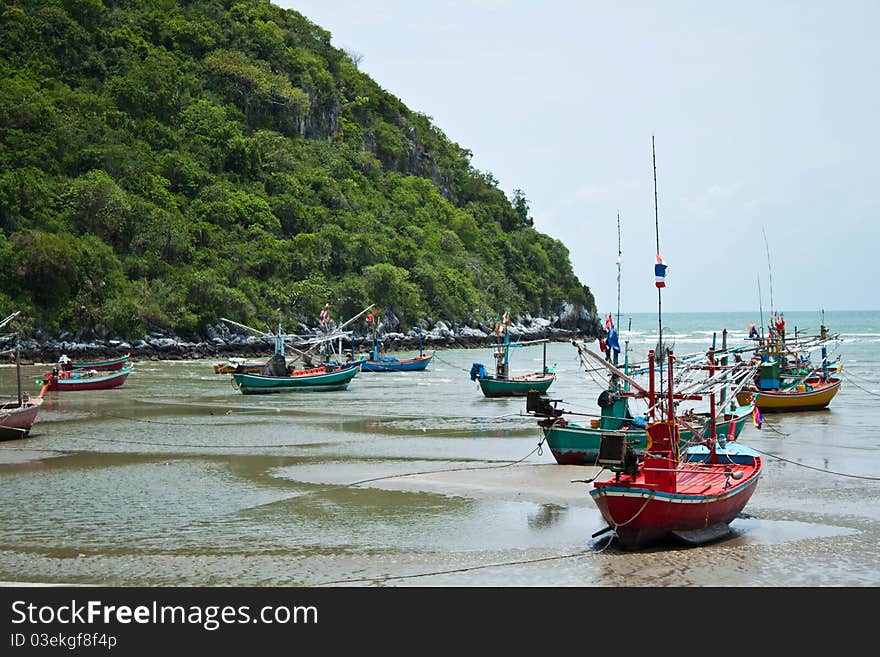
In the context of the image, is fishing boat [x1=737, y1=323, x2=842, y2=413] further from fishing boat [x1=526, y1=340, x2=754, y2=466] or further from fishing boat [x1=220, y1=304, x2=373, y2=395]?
fishing boat [x1=220, y1=304, x2=373, y2=395]

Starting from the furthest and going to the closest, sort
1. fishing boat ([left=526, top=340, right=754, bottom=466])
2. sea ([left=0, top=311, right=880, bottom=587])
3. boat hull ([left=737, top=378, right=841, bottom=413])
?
1. boat hull ([left=737, top=378, right=841, bottom=413])
2. fishing boat ([left=526, top=340, right=754, bottom=466])
3. sea ([left=0, top=311, right=880, bottom=587])

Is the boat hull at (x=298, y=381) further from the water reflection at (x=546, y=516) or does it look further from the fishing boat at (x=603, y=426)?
A: the water reflection at (x=546, y=516)

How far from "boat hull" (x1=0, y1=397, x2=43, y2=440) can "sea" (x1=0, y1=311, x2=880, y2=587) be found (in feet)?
1.61

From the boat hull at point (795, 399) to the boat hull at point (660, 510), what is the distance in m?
22.0

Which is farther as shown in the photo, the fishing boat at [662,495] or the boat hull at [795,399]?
the boat hull at [795,399]

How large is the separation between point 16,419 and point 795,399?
2947 centimetres

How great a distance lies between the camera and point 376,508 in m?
20.8

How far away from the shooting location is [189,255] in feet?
311

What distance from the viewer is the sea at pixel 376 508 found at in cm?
1549

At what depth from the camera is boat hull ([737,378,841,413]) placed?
39.4 metres

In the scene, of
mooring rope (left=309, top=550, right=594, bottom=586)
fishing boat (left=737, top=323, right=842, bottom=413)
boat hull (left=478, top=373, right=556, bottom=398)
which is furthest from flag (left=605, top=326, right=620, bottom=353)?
boat hull (left=478, top=373, right=556, bottom=398)

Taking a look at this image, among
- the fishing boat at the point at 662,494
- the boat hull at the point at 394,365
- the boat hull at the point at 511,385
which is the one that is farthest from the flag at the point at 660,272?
the boat hull at the point at 394,365
